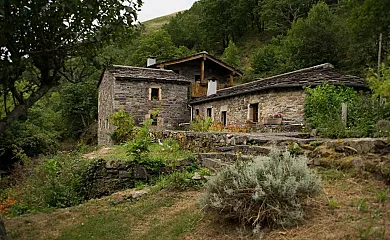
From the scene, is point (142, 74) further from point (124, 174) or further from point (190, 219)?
point (190, 219)

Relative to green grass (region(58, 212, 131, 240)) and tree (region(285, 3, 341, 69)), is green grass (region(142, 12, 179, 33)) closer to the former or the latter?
tree (region(285, 3, 341, 69))

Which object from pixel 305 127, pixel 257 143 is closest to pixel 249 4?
pixel 305 127

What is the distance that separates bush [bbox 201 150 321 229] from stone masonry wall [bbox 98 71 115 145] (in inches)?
589

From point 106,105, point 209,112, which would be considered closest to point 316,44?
point 209,112

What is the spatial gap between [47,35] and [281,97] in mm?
9392

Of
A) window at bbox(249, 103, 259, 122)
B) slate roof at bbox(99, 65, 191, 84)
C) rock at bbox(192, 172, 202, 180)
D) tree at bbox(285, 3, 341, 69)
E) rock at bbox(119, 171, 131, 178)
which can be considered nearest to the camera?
rock at bbox(192, 172, 202, 180)

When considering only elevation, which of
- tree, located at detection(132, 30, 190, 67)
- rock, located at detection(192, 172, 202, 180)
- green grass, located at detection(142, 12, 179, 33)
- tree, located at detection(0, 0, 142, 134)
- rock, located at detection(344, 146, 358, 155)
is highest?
green grass, located at detection(142, 12, 179, 33)

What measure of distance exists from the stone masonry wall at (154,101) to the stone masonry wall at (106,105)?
28.8 inches

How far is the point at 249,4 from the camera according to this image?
4522cm

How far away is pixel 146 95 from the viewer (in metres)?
19.8

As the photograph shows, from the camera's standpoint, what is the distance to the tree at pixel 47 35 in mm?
4500

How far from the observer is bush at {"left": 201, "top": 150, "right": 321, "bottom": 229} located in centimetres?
398

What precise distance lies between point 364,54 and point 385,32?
1.75m

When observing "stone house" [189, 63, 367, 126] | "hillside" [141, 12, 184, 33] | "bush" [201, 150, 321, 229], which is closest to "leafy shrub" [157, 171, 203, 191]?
"bush" [201, 150, 321, 229]
